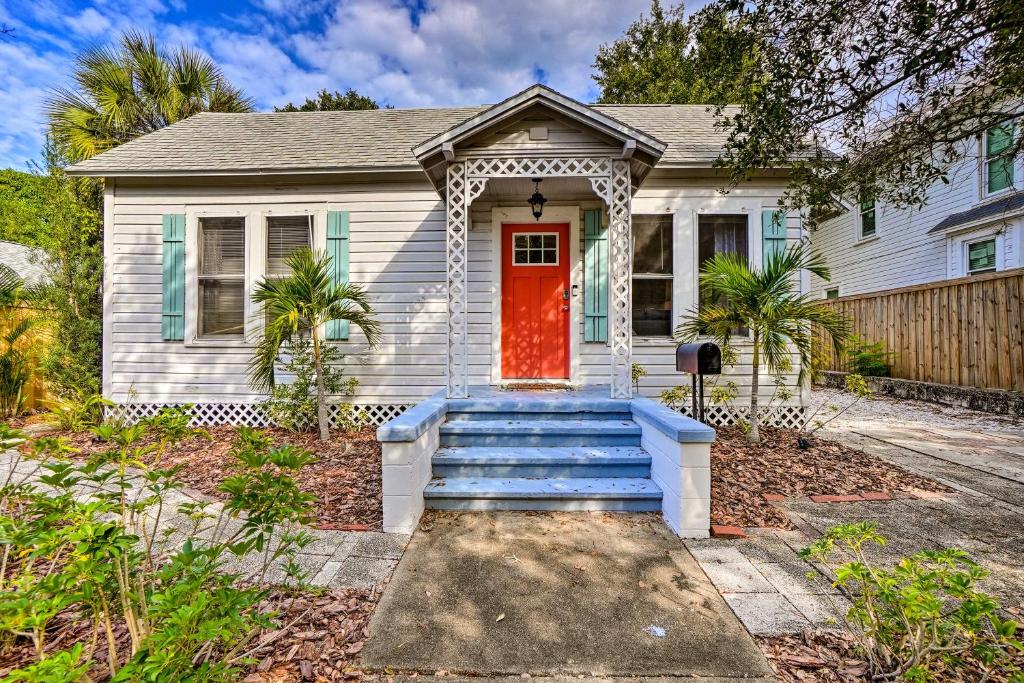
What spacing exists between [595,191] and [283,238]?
433 centimetres

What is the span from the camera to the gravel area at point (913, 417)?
20.3 ft

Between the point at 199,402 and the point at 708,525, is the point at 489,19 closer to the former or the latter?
the point at 199,402

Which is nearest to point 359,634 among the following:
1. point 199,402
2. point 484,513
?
point 484,513

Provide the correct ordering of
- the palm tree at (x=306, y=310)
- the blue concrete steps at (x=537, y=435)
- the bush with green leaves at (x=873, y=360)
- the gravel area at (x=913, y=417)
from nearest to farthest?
1. the blue concrete steps at (x=537, y=435)
2. the palm tree at (x=306, y=310)
3. the gravel area at (x=913, y=417)
4. the bush with green leaves at (x=873, y=360)

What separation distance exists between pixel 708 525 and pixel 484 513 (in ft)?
5.35

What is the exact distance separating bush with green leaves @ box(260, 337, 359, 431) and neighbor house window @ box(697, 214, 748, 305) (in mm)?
4985

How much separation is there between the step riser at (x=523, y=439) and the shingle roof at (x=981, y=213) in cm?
963

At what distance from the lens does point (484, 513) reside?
137 inches

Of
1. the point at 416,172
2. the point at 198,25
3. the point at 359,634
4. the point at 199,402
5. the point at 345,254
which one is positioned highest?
the point at 198,25

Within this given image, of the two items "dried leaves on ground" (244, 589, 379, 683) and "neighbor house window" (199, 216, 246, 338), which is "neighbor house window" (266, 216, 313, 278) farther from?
"dried leaves on ground" (244, 589, 379, 683)

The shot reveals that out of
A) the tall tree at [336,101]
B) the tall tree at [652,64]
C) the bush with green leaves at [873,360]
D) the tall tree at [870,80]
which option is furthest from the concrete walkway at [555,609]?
the tall tree at [336,101]

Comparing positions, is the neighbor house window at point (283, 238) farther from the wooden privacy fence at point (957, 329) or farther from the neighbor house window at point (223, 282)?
the wooden privacy fence at point (957, 329)

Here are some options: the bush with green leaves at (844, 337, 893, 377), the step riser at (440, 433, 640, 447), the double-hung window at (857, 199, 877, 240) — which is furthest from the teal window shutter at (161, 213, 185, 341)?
the double-hung window at (857, 199, 877, 240)

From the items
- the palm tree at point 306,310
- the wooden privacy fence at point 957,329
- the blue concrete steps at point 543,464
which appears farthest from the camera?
the wooden privacy fence at point 957,329
